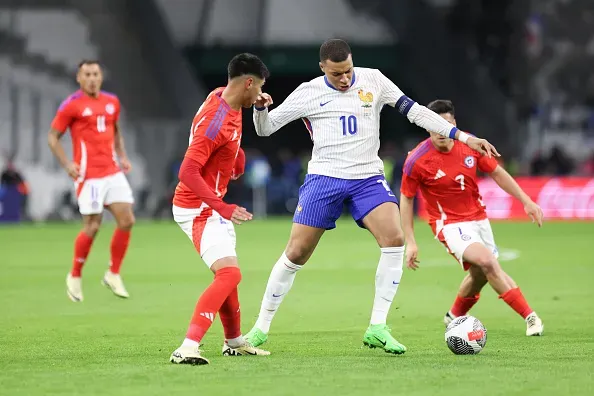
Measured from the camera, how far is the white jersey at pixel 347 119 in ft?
30.7

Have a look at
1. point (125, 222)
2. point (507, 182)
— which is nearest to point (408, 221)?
point (507, 182)

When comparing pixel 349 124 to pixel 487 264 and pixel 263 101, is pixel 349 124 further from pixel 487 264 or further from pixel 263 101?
pixel 487 264

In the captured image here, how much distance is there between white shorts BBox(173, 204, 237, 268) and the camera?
869 centimetres

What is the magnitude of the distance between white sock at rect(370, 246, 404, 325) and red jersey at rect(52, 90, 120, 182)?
18.7 ft

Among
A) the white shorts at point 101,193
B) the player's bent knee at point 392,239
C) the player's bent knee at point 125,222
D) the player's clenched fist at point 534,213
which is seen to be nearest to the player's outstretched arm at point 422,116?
the player's bent knee at point 392,239

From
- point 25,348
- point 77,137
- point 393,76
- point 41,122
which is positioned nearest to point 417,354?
point 25,348

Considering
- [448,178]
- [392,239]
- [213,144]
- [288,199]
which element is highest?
[213,144]

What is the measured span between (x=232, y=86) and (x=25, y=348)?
2791 millimetres

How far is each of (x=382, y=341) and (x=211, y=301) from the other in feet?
4.73

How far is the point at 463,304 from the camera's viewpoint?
442 inches

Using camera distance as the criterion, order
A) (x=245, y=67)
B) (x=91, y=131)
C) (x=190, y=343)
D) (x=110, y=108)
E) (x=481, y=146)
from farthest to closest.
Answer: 1. (x=110, y=108)
2. (x=91, y=131)
3. (x=481, y=146)
4. (x=245, y=67)
5. (x=190, y=343)

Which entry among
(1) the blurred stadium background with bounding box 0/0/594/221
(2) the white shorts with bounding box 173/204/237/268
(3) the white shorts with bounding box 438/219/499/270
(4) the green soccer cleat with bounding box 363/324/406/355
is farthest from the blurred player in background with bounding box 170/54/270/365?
(1) the blurred stadium background with bounding box 0/0/594/221

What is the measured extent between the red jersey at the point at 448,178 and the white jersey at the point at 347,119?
153cm

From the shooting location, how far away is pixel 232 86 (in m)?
8.71
